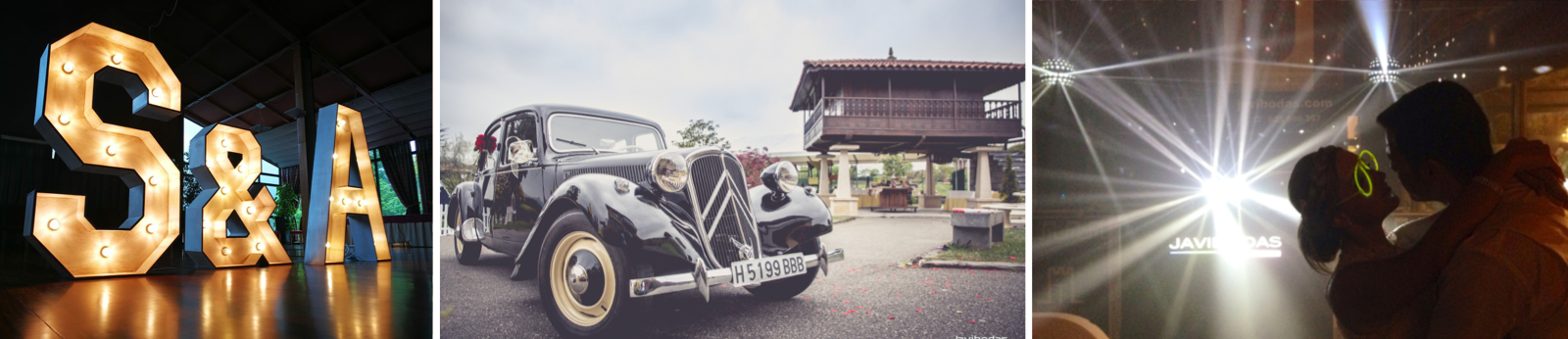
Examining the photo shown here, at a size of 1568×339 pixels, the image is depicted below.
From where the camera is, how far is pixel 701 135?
6.04ft

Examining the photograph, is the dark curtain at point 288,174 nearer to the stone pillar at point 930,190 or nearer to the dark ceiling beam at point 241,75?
the dark ceiling beam at point 241,75

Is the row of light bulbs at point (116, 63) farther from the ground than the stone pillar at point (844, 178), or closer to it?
farther from the ground

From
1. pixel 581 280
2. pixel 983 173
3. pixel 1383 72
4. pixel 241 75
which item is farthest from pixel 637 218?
pixel 241 75

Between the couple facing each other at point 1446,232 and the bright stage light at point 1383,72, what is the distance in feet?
2.31

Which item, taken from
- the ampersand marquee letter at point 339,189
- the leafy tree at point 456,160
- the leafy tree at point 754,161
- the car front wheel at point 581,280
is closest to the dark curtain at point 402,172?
the ampersand marquee letter at point 339,189

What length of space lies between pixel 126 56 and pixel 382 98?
320 cm

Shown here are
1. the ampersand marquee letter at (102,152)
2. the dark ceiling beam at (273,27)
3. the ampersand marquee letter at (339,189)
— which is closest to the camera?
the ampersand marquee letter at (102,152)

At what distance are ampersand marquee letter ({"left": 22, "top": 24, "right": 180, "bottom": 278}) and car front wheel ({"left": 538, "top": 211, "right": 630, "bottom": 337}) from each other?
3.55 metres

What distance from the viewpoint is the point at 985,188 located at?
6.44 ft

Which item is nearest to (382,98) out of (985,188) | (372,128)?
Answer: (372,128)

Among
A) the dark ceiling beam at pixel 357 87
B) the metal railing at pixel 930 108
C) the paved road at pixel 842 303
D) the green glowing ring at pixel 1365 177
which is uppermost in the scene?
the dark ceiling beam at pixel 357 87

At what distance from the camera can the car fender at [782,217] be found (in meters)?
1.81

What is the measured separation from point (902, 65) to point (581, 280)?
132 cm

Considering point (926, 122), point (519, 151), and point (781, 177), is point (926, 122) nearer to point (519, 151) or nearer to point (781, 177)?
point (781, 177)
